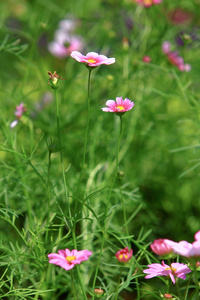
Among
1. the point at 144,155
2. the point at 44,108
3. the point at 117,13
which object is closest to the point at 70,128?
the point at 44,108

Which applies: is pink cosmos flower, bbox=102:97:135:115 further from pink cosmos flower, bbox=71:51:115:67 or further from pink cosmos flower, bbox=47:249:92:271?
Result: pink cosmos flower, bbox=47:249:92:271

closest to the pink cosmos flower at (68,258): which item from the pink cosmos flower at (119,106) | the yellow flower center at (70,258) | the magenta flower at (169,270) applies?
the yellow flower center at (70,258)

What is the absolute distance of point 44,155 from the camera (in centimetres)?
121

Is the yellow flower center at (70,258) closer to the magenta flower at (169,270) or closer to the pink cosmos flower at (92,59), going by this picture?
the magenta flower at (169,270)

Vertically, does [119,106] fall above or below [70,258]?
above

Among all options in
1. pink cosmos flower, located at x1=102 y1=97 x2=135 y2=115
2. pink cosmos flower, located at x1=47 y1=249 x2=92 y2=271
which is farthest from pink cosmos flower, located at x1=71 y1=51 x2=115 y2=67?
pink cosmos flower, located at x1=47 y1=249 x2=92 y2=271

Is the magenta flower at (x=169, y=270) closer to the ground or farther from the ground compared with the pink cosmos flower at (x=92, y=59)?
closer to the ground

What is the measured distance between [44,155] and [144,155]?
0.38 metres

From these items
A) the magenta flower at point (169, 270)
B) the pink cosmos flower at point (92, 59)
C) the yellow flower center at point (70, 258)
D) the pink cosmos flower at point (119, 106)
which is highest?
the pink cosmos flower at point (92, 59)

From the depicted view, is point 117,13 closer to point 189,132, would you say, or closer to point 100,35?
point 100,35

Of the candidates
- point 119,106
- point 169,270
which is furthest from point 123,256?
point 119,106

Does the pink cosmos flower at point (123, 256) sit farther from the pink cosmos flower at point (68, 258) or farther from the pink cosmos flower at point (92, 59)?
the pink cosmos flower at point (92, 59)

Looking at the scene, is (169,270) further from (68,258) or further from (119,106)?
(119,106)

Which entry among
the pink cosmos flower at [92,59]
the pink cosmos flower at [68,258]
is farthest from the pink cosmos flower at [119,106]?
the pink cosmos flower at [68,258]
